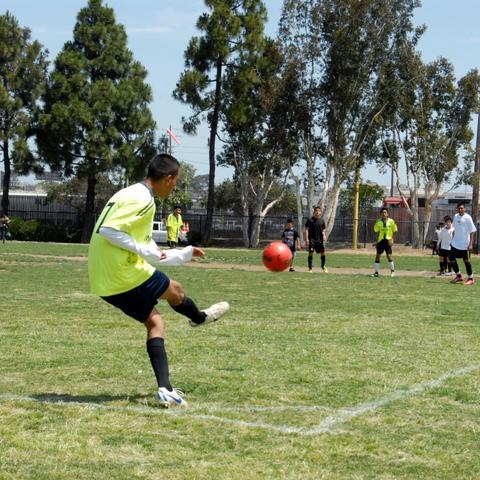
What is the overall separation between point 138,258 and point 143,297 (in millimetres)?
323

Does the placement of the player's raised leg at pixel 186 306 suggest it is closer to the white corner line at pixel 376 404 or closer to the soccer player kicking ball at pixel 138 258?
the soccer player kicking ball at pixel 138 258

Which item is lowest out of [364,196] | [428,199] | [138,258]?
[138,258]

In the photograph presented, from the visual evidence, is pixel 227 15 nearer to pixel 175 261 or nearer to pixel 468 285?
pixel 468 285

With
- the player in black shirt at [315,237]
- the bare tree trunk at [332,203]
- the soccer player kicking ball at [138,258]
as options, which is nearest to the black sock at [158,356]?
the soccer player kicking ball at [138,258]

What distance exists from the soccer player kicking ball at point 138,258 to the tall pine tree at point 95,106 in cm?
5007

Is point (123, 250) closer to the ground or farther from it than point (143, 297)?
farther from it

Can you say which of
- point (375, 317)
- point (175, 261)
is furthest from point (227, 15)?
point (175, 261)

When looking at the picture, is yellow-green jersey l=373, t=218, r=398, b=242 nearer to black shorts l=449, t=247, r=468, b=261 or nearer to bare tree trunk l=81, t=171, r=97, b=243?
black shorts l=449, t=247, r=468, b=261

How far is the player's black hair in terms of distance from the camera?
7.09 m

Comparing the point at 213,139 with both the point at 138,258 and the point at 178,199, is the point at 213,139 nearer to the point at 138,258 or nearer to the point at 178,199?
the point at 178,199

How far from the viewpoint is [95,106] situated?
2207 inches

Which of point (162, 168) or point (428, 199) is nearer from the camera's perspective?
point (162, 168)

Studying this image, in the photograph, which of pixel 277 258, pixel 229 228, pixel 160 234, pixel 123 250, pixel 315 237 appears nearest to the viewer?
pixel 123 250

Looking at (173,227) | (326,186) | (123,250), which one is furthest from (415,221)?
(123,250)
